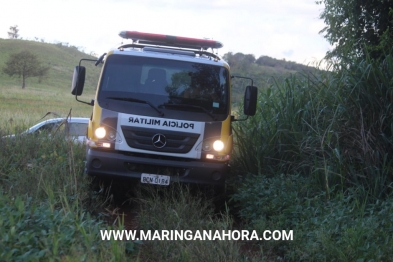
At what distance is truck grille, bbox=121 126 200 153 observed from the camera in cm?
780

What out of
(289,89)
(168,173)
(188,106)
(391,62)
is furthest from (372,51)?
(168,173)

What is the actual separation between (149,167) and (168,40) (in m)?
2.53

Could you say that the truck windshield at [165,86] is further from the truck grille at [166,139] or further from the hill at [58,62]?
the hill at [58,62]

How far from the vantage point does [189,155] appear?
788 cm

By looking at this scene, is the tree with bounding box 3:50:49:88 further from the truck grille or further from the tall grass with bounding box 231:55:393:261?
the truck grille

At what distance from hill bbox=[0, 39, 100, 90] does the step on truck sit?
44441mm

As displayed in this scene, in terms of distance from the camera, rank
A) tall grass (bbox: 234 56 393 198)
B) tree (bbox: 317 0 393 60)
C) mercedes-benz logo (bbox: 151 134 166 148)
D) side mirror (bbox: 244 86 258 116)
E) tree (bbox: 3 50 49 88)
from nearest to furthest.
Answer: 1. tall grass (bbox: 234 56 393 198)
2. mercedes-benz logo (bbox: 151 134 166 148)
3. side mirror (bbox: 244 86 258 116)
4. tree (bbox: 317 0 393 60)
5. tree (bbox: 3 50 49 88)

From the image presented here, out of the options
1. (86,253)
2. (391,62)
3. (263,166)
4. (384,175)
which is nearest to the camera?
(86,253)

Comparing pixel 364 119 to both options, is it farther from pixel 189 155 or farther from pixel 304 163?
pixel 189 155

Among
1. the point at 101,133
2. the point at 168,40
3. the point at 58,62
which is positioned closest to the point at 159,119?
the point at 101,133

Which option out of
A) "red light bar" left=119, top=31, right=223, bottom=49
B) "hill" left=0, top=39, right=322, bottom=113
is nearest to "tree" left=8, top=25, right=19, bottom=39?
"hill" left=0, top=39, right=322, bottom=113

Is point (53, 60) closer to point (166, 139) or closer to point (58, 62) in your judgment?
point (58, 62)

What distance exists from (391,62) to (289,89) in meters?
2.38

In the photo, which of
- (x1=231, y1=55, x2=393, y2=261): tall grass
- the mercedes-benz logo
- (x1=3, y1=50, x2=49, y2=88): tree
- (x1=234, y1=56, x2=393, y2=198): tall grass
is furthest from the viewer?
(x1=3, y1=50, x2=49, y2=88): tree
